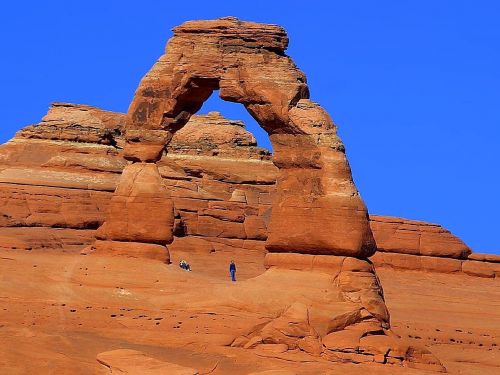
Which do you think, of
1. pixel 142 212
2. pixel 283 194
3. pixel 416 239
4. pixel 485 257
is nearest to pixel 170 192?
pixel 416 239

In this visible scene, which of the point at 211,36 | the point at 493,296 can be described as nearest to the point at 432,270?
the point at 493,296

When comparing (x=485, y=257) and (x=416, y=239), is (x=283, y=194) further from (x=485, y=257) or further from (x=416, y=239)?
(x=485, y=257)

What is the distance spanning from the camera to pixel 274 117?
3181cm

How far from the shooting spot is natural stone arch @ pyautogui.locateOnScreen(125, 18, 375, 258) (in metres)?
30.9

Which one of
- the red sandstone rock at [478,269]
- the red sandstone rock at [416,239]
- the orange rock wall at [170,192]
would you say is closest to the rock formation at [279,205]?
the orange rock wall at [170,192]

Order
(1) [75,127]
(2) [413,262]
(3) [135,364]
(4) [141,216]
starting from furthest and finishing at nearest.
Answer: (1) [75,127] < (2) [413,262] < (4) [141,216] < (3) [135,364]

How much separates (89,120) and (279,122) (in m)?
30.3

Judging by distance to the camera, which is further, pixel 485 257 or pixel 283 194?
pixel 485 257

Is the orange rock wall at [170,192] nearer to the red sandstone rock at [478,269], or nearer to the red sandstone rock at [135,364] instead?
the red sandstone rock at [478,269]

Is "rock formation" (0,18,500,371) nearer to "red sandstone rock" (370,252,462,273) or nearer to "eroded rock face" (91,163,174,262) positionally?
"eroded rock face" (91,163,174,262)

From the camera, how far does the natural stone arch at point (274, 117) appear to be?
30875mm

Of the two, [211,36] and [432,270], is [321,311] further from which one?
[432,270]

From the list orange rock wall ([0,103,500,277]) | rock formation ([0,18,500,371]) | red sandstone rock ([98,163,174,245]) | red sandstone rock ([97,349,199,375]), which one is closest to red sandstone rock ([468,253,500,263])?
orange rock wall ([0,103,500,277])

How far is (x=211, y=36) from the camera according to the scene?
1305 inches
